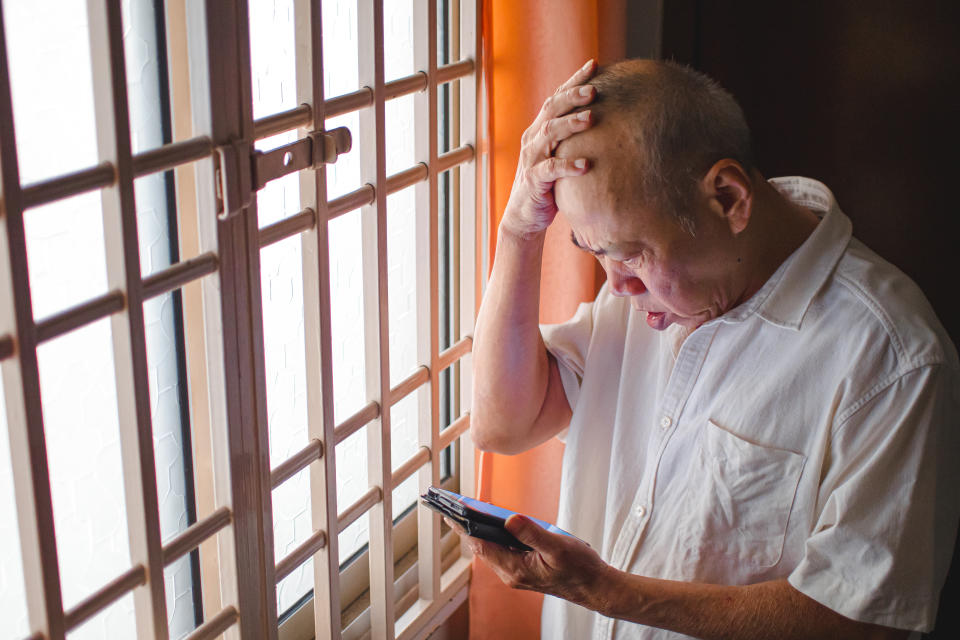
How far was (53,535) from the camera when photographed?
108cm

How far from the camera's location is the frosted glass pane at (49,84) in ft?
3.70

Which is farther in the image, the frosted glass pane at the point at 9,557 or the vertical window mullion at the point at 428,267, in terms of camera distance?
the vertical window mullion at the point at 428,267

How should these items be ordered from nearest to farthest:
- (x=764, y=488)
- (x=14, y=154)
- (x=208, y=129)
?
1. (x=14, y=154)
2. (x=208, y=129)
3. (x=764, y=488)

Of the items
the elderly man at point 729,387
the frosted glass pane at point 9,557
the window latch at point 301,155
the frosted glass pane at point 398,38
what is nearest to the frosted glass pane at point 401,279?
the frosted glass pane at point 398,38

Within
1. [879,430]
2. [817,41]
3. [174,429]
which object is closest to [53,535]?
[174,429]

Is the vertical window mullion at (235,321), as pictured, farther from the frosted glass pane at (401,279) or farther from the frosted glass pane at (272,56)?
the frosted glass pane at (401,279)

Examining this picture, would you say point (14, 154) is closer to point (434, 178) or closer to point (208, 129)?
point (208, 129)

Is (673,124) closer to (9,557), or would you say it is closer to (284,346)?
(284,346)

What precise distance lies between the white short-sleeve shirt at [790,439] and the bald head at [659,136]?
0.24 metres

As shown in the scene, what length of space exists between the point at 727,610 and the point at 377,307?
2.33 feet

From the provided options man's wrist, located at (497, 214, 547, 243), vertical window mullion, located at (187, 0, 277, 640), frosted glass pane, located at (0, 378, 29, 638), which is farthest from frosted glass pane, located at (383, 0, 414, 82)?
frosted glass pane, located at (0, 378, 29, 638)

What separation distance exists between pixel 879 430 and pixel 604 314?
1.72ft

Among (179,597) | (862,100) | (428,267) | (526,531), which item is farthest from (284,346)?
(862,100)

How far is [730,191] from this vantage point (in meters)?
1.35
